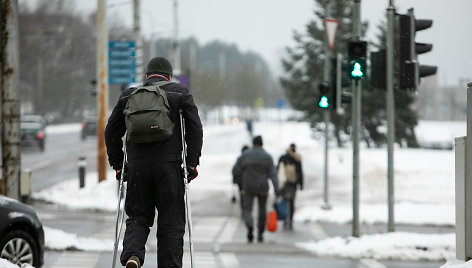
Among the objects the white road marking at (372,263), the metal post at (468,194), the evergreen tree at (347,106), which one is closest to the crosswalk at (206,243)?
the white road marking at (372,263)

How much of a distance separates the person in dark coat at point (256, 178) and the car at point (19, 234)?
5.87m

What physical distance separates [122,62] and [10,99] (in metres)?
13.4

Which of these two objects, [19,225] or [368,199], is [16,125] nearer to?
[19,225]

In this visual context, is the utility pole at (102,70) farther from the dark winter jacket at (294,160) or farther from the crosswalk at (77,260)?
the crosswalk at (77,260)

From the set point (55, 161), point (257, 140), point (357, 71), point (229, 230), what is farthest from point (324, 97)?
point (55, 161)

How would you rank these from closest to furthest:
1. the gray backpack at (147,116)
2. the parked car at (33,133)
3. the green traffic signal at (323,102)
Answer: the gray backpack at (147,116) < the green traffic signal at (323,102) < the parked car at (33,133)

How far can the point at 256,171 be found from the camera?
1552cm

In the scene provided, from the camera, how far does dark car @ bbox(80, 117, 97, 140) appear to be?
6166cm

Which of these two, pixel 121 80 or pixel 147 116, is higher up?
pixel 121 80

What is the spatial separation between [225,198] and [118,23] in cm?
11531

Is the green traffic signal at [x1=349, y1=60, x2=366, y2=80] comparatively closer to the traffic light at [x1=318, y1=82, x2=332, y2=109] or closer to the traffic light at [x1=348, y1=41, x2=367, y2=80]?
the traffic light at [x1=348, y1=41, x2=367, y2=80]

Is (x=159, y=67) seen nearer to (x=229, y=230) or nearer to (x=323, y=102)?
(x=323, y=102)

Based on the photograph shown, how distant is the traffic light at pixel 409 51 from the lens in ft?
45.6

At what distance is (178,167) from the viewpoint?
6914 mm
